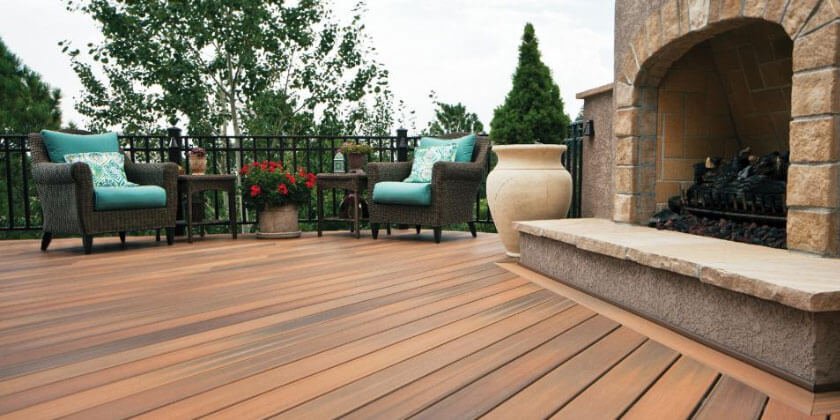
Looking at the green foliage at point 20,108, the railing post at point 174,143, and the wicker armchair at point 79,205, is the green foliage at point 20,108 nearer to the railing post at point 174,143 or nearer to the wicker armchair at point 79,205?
the railing post at point 174,143

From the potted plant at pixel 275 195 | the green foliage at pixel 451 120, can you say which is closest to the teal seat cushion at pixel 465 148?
the potted plant at pixel 275 195

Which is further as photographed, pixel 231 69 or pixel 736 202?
pixel 231 69

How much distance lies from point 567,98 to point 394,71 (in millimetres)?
5722

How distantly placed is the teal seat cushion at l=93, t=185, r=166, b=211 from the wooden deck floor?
0.93 meters

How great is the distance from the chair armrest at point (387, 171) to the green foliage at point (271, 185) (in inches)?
24.1

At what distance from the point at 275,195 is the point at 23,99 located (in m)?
7.63

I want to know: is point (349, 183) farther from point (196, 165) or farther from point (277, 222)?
point (196, 165)

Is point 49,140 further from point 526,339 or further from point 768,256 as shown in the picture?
point 768,256

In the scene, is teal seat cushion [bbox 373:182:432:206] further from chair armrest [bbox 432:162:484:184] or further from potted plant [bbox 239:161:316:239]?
potted plant [bbox 239:161:316:239]

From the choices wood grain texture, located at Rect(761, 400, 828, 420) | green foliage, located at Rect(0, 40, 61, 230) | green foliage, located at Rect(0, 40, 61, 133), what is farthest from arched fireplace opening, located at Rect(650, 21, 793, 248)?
green foliage, located at Rect(0, 40, 61, 133)

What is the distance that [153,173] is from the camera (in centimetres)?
451

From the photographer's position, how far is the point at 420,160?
484 centimetres

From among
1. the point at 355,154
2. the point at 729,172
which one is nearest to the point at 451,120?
the point at 355,154

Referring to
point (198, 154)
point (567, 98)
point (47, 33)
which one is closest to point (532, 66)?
point (567, 98)
